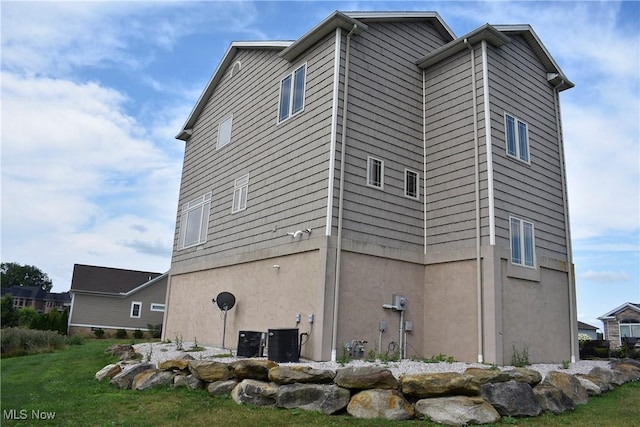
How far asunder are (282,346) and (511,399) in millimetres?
4479

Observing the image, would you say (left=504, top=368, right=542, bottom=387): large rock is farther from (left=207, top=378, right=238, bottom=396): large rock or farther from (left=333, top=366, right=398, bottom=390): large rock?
(left=207, top=378, right=238, bottom=396): large rock

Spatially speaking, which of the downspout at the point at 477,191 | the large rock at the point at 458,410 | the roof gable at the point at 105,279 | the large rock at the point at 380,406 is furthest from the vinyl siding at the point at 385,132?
the roof gable at the point at 105,279

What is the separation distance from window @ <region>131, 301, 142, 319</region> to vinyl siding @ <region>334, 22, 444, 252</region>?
27367 mm

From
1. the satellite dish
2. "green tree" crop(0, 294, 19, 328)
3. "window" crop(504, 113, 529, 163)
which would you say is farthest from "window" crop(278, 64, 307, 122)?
"green tree" crop(0, 294, 19, 328)

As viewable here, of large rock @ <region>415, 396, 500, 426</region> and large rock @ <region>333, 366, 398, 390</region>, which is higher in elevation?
large rock @ <region>333, 366, 398, 390</region>

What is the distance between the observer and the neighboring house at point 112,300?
33.4 meters

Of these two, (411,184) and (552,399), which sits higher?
(411,184)

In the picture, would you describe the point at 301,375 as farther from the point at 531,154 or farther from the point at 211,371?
the point at 531,154

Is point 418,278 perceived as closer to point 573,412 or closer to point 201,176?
point 573,412

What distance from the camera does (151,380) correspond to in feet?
31.1

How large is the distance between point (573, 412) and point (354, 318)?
436 cm

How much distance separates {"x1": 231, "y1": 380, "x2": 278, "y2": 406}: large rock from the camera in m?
7.93

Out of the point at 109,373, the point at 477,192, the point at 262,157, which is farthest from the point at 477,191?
the point at 109,373

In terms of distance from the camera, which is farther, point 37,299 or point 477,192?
point 37,299
